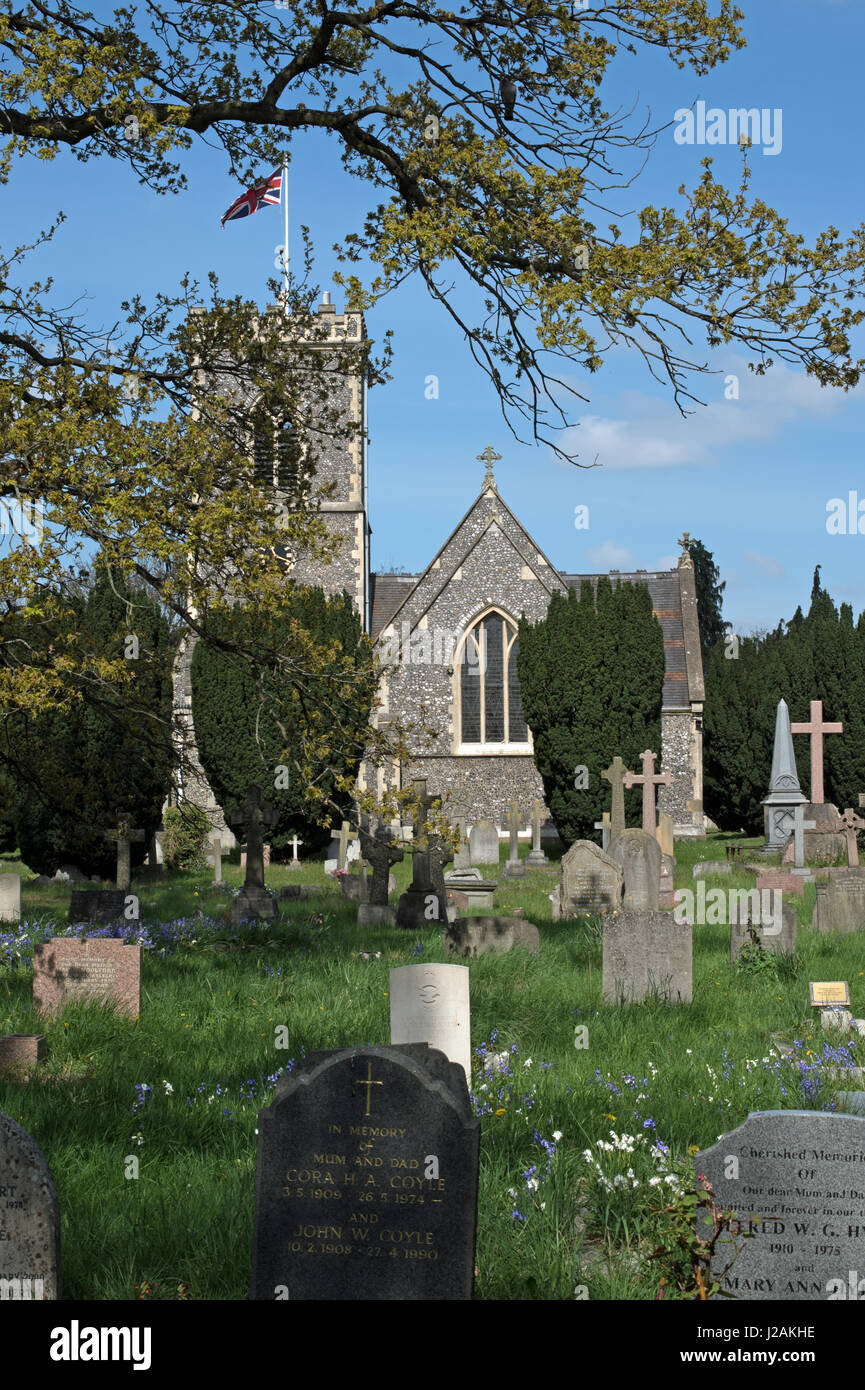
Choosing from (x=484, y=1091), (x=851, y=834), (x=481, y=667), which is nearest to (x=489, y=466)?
(x=481, y=667)

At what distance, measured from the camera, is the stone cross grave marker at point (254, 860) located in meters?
13.3

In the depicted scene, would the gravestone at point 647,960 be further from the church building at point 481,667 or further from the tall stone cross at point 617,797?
the church building at point 481,667

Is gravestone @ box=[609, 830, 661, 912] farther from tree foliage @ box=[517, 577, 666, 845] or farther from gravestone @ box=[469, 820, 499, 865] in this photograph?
tree foliage @ box=[517, 577, 666, 845]

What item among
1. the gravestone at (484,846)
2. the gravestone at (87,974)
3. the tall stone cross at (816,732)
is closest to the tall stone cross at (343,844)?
the gravestone at (484,846)

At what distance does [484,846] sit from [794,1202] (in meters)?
20.7

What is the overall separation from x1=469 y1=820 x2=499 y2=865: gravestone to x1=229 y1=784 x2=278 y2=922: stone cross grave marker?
10144mm

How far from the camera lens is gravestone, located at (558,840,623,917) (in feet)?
49.7

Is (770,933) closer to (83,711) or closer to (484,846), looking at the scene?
(83,711)

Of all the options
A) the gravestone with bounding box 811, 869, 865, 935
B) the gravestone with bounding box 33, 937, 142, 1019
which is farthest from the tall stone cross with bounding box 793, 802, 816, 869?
the gravestone with bounding box 33, 937, 142, 1019
